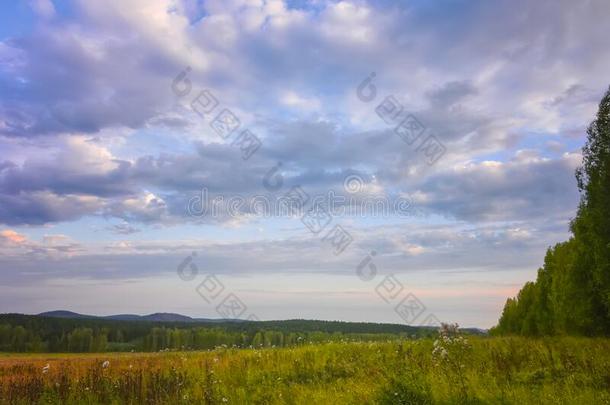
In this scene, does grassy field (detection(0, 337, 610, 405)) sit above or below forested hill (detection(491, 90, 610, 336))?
below

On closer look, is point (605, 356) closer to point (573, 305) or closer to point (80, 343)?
point (573, 305)

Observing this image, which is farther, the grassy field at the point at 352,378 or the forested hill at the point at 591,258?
the forested hill at the point at 591,258

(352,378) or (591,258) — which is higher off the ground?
(591,258)

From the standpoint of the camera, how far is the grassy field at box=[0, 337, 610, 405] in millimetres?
9102

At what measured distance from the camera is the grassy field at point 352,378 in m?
9.10

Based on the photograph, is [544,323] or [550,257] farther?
[550,257]

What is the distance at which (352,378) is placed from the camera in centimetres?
1372

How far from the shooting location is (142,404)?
11875 millimetres

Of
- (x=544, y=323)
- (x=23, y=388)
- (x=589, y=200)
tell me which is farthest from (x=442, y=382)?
(x=544, y=323)

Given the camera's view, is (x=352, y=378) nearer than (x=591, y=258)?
Yes

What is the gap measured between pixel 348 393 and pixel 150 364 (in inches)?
374

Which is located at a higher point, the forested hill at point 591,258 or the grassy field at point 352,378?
the forested hill at point 591,258

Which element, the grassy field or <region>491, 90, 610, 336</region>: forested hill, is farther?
<region>491, 90, 610, 336</region>: forested hill

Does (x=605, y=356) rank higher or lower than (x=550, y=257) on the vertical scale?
lower
